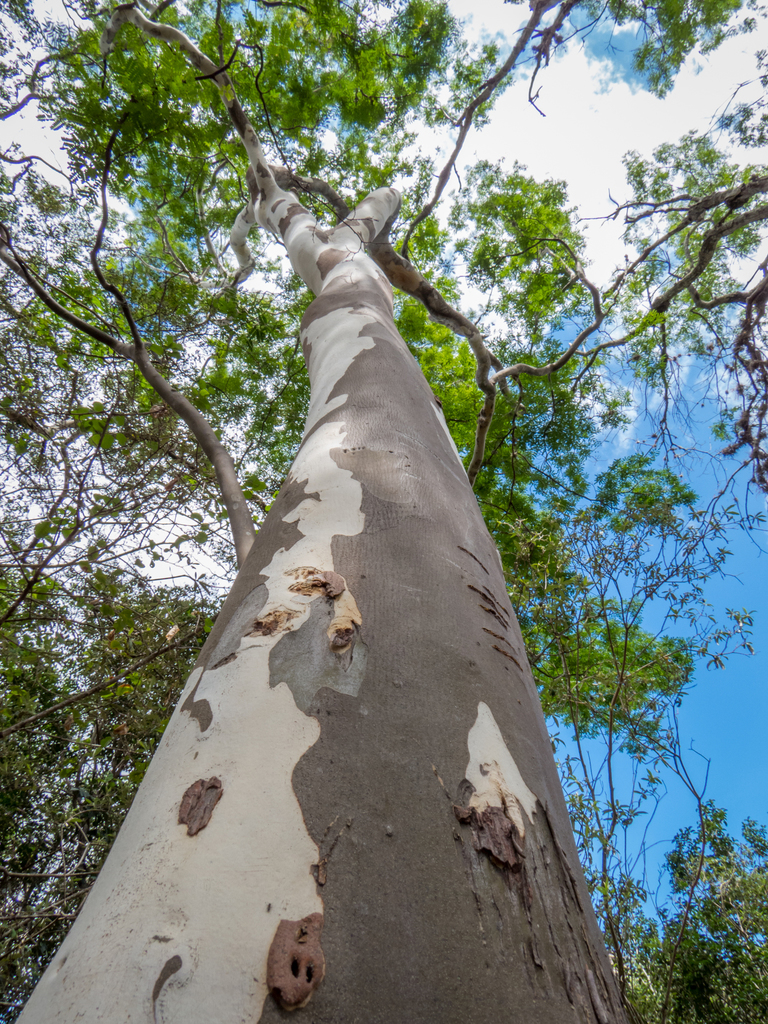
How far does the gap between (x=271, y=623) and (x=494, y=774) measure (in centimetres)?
35

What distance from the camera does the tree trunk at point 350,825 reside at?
41 cm

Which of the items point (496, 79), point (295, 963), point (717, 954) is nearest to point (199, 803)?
point (295, 963)

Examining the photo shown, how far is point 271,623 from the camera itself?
73 cm

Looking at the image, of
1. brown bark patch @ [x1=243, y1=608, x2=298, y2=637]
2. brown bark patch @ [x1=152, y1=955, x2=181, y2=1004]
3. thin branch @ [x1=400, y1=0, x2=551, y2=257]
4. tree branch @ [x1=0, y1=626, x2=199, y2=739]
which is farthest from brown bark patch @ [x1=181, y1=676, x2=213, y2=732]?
thin branch @ [x1=400, y1=0, x2=551, y2=257]

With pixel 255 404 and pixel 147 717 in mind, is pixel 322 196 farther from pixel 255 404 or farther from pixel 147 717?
pixel 147 717

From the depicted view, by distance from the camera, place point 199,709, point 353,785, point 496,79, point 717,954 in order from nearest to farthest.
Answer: point 353,785 → point 199,709 → point 496,79 → point 717,954

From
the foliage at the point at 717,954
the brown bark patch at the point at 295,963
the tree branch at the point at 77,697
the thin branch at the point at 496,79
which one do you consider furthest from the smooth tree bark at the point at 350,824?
the foliage at the point at 717,954

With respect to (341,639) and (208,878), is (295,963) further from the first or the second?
(341,639)

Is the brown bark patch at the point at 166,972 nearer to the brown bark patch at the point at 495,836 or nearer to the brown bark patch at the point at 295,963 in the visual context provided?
the brown bark patch at the point at 295,963

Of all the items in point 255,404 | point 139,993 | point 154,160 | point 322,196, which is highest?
point 322,196

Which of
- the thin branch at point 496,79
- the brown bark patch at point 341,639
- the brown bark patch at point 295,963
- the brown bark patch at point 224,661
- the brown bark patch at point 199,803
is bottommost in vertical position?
the brown bark patch at point 295,963

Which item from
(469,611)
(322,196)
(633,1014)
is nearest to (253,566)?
(469,611)

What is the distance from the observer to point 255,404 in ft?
20.8

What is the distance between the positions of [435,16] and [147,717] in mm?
6927
